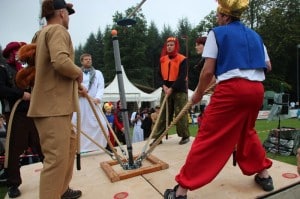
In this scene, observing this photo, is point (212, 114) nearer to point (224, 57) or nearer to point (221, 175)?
point (224, 57)

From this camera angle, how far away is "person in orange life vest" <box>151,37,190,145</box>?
16.6 ft

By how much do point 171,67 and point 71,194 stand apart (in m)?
2.70

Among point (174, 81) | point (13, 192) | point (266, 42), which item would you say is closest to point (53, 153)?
point (13, 192)

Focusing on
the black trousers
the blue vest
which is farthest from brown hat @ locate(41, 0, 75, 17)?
the blue vest

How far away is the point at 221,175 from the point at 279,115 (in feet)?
13.2

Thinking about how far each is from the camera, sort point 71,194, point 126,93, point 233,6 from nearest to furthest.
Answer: point 233,6
point 71,194
point 126,93

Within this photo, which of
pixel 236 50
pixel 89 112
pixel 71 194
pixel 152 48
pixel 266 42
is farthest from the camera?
pixel 152 48

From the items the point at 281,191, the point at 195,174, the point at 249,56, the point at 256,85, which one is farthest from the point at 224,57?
the point at 281,191

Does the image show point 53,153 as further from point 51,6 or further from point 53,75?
point 51,6

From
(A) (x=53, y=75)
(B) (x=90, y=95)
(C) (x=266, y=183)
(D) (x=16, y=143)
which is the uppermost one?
(A) (x=53, y=75)

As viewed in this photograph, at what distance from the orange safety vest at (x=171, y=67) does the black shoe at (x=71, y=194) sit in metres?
2.56

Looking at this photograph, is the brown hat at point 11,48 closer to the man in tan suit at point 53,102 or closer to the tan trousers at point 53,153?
the man in tan suit at point 53,102

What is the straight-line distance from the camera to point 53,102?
2645mm

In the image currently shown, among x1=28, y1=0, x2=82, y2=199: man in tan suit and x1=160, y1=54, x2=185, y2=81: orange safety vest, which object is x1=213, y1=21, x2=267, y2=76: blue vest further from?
x1=160, y1=54, x2=185, y2=81: orange safety vest
